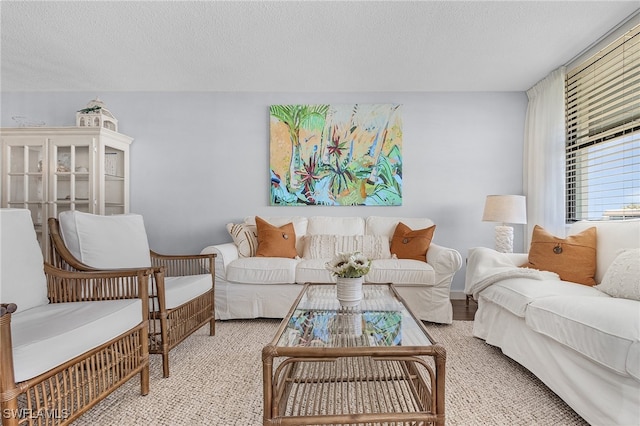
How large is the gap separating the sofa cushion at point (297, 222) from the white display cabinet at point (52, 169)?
1.63 m

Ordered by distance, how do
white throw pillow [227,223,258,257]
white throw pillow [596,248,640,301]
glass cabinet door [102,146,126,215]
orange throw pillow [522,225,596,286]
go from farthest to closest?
glass cabinet door [102,146,126,215]
white throw pillow [227,223,258,257]
orange throw pillow [522,225,596,286]
white throw pillow [596,248,640,301]

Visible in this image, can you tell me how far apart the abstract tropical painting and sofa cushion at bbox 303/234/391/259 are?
22.6 inches

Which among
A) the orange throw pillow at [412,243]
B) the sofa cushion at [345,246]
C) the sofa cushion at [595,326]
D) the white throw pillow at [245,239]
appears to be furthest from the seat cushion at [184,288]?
the sofa cushion at [595,326]

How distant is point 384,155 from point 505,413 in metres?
2.77

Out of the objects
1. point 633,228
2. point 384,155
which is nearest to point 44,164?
point 384,155

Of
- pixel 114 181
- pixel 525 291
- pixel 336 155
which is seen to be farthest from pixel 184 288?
pixel 114 181

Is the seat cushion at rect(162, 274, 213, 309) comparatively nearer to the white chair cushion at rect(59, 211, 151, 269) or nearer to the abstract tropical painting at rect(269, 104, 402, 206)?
the white chair cushion at rect(59, 211, 151, 269)

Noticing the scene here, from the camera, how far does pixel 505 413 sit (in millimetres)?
1575

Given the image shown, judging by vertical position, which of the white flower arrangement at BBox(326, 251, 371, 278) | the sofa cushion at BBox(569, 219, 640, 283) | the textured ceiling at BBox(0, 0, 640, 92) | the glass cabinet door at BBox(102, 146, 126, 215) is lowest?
the white flower arrangement at BBox(326, 251, 371, 278)

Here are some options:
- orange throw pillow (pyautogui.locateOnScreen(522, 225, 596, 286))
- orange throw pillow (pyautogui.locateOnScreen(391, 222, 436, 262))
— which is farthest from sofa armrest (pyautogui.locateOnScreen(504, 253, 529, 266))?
orange throw pillow (pyautogui.locateOnScreen(391, 222, 436, 262))

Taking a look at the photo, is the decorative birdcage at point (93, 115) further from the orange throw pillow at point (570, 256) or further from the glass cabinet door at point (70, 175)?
the orange throw pillow at point (570, 256)

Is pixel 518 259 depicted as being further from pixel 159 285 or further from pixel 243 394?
pixel 159 285

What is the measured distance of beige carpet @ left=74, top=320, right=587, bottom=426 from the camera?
1535 mm

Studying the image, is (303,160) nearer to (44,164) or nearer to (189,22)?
(189,22)
